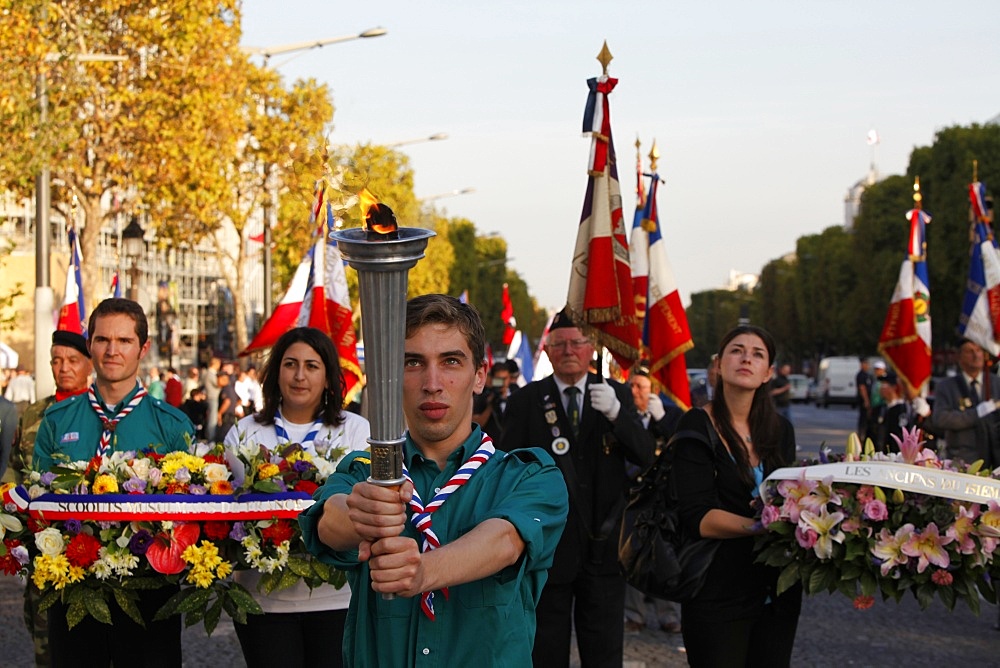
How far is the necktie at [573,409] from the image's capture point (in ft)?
23.7

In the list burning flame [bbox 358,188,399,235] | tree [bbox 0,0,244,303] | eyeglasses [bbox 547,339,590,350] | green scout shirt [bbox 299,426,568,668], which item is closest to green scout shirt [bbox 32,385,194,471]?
eyeglasses [bbox 547,339,590,350]

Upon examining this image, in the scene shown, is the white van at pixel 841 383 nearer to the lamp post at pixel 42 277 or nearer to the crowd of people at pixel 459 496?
the lamp post at pixel 42 277

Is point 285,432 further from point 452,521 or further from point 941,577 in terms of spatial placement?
point 452,521

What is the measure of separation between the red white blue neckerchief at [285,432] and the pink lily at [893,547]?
2402mm

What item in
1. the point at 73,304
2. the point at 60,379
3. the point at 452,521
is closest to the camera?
the point at 452,521

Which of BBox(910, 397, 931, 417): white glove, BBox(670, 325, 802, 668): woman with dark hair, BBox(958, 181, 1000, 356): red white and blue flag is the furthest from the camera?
BBox(958, 181, 1000, 356): red white and blue flag

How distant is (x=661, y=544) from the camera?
5648mm

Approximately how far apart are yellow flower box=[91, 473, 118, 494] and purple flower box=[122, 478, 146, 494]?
4 cm

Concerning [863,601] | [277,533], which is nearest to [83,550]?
[277,533]

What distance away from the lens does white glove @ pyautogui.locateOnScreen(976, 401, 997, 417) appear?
36.9 ft

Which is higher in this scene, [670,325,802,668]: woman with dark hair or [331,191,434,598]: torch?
[331,191,434,598]: torch

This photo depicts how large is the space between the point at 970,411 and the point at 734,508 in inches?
Answer: 244

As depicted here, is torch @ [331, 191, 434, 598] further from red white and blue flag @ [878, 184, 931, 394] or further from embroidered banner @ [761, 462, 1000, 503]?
red white and blue flag @ [878, 184, 931, 394]

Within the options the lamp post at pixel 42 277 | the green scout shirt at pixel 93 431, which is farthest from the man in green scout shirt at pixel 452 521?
the lamp post at pixel 42 277
